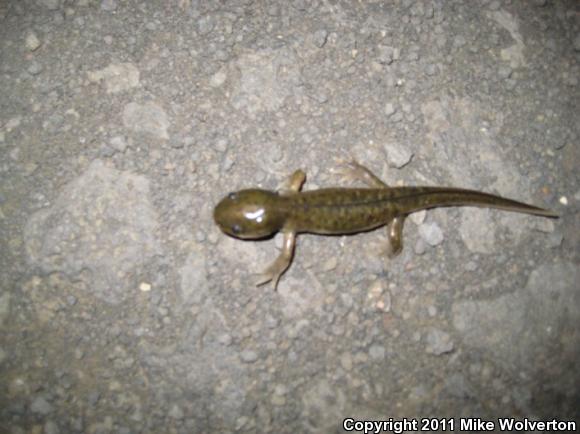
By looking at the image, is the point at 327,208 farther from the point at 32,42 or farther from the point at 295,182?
the point at 32,42

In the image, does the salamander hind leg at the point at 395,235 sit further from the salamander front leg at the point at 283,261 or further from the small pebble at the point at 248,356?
the small pebble at the point at 248,356

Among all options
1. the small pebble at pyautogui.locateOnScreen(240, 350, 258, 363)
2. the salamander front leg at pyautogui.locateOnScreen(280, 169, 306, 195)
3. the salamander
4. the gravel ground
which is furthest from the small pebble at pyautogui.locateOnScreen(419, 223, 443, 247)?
the small pebble at pyautogui.locateOnScreen(240, 350, 258, 363)

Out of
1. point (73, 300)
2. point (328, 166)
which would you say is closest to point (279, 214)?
point (328, 166)

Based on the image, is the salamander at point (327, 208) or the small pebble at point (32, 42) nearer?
the salamander at point (327, 208)

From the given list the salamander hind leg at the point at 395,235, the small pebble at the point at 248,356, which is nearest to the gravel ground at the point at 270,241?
the small pebble at the point at 248,356

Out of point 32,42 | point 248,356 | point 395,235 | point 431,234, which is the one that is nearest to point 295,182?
point 395,235

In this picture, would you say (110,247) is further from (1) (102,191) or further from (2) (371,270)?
(2) (371,270)

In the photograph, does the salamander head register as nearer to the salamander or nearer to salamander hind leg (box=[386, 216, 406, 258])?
the salamander
